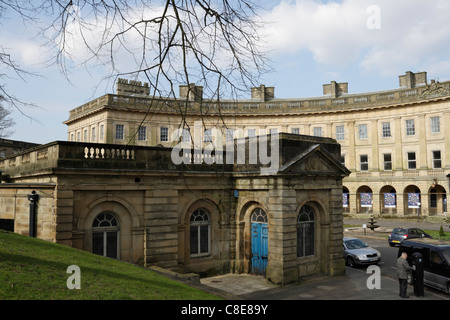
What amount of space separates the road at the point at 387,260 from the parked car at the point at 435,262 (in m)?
0.38

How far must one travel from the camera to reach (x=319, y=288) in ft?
51.4

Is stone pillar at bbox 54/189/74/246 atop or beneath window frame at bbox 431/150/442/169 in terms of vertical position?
beneath

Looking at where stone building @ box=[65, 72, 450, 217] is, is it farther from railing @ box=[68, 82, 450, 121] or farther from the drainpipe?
the drainpipe

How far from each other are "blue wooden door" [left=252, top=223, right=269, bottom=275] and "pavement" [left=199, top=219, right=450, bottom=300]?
46cm

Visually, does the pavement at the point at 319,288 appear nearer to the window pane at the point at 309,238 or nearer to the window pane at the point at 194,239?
the window pane at the point at 309,238

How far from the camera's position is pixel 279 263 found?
15.8 m

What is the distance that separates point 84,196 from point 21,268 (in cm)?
645

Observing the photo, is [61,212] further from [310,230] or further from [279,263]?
[310,230]

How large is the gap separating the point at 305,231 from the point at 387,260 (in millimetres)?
8193

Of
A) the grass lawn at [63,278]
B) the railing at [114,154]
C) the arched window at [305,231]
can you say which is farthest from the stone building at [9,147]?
the grass lawn at [63,278]

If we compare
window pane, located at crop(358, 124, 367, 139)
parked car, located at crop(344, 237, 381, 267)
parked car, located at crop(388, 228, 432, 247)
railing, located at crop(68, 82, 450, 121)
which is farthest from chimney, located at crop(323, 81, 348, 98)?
parked car, located at crop(344, 237, 381, 267)

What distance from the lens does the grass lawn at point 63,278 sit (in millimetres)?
6965

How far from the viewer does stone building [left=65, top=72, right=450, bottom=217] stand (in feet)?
146
